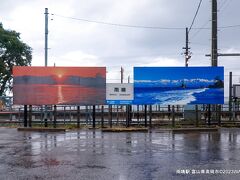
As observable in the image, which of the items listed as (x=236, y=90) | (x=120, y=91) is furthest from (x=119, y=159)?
(x=236, y=90)

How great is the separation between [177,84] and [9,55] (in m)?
39.2

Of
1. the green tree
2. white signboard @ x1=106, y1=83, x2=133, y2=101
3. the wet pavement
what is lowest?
the wet pavement

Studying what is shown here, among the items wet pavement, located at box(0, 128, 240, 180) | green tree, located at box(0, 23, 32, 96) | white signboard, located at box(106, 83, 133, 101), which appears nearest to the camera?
wet pavement, located at box(0, 128, 240, 180)

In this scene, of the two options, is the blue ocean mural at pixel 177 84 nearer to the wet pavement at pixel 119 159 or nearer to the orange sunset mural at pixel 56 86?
the orange sunset mural at pixel 56 86

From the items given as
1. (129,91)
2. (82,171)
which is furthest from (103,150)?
(129,91)

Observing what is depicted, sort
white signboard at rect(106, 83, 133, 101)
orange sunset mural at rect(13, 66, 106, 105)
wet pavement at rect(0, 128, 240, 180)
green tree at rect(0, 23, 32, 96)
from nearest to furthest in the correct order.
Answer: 1. wet pavement at rect(0, 128, 240, 180)
2. white signboard at rect(106, 83, 133, 101)
3. orange sunset mural at rect(13, 66, 106, 105)
4. green tree at rect(0, 23, 32, 96)

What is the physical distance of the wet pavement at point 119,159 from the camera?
9438mm

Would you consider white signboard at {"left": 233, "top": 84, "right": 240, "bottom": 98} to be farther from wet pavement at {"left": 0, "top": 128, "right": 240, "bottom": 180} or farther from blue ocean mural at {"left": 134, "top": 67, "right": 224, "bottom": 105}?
wet pavement at {"left": 0, "top": 128, "right": 240, "bottom": 180}

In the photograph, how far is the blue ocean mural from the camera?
23.7 meters

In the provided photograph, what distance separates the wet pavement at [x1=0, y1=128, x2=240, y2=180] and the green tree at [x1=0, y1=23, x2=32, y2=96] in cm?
4265

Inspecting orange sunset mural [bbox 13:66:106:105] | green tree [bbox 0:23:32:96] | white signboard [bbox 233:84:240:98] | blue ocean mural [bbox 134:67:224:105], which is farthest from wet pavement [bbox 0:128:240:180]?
green tree [bbox 0:23:32:96]

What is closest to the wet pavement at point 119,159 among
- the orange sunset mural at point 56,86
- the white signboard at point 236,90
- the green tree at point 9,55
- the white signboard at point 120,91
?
the white signboard at point 120,91

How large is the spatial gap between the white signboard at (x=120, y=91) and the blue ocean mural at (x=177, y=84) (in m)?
0.32

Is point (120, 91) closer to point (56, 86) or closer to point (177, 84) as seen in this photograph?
point (177, 84)
